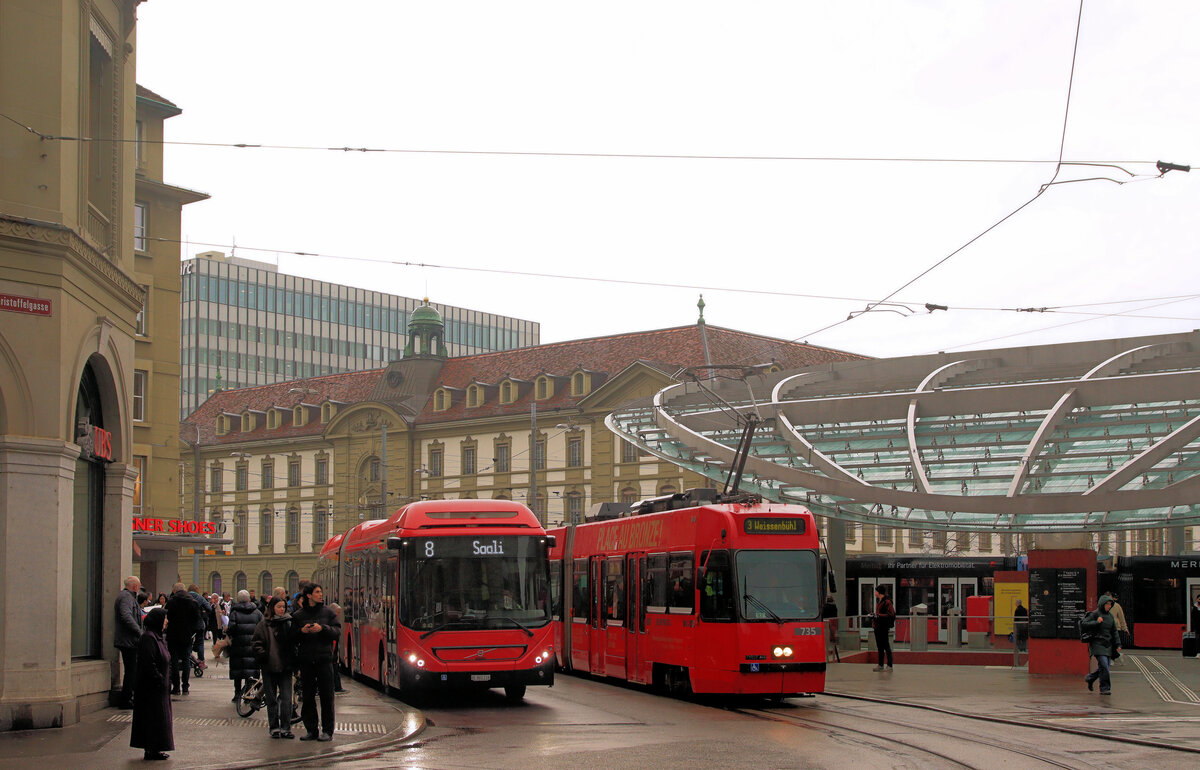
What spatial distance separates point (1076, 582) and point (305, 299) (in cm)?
9684

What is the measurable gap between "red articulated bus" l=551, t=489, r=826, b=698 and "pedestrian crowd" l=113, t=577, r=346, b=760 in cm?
573

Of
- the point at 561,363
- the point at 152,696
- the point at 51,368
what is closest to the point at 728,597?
the point at 152,696

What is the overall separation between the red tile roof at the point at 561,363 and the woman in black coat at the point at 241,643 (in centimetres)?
4989

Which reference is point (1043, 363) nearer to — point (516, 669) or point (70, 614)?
point (516, 669)

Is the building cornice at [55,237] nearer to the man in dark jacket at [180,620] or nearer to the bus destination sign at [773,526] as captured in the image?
the man in dark jacket at [180,620]

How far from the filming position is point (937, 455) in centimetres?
3253

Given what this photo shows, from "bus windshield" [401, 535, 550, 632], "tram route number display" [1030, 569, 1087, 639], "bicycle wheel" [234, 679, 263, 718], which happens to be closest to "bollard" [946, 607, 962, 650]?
"tram route number display" [1030, 569, 1087, 639]

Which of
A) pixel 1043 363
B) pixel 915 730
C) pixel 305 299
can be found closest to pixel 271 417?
pixel 305 299

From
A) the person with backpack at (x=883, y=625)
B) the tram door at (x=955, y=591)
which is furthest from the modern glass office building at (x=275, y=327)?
the person with backpack at (x=883, y=625)

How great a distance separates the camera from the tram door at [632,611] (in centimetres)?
2303

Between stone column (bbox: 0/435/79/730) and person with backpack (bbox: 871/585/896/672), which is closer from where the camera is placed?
stone column (bbox: 0/435/79/730)

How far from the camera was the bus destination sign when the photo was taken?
20297mm

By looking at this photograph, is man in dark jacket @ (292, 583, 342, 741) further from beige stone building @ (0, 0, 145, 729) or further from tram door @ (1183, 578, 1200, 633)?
tram door @ (1183, 578, 1200, 633)

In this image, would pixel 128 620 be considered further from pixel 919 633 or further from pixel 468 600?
pixel 919 633
